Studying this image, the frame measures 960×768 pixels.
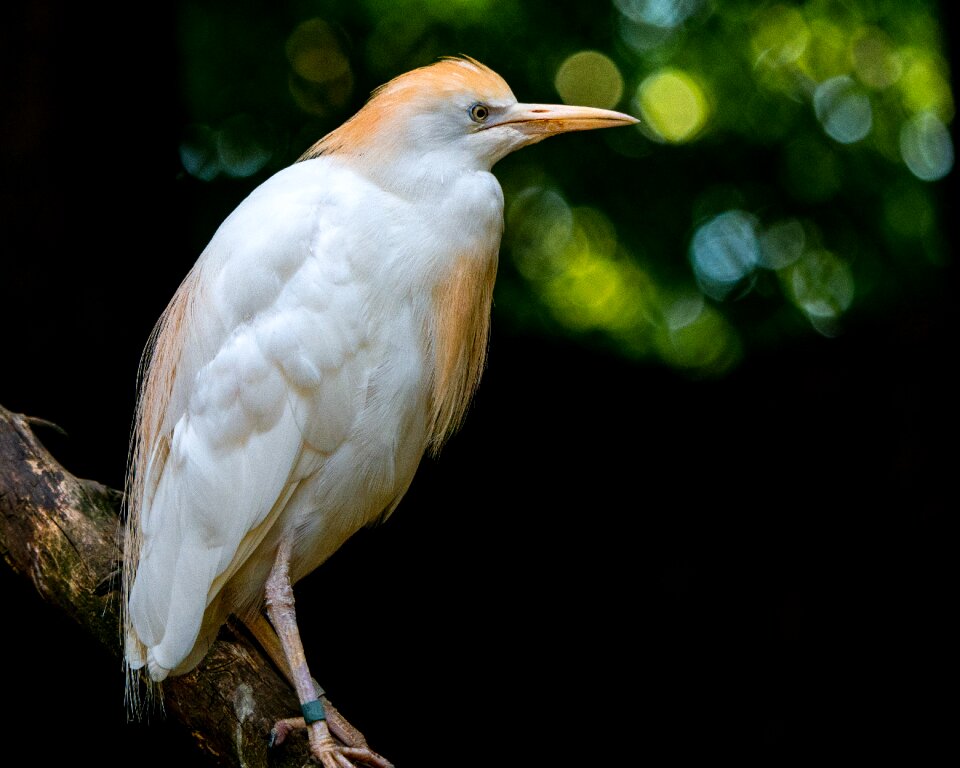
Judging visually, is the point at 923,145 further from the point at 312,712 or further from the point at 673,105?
the point at 312,712

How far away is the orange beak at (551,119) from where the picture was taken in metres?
1.85

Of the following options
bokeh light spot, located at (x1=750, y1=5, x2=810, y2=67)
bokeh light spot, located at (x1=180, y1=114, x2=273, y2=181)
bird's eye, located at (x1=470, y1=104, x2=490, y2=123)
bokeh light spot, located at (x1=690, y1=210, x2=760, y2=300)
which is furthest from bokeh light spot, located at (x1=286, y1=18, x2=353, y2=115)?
bird's eye, located at (x1=470, y1=104, x2=490, y2=123)

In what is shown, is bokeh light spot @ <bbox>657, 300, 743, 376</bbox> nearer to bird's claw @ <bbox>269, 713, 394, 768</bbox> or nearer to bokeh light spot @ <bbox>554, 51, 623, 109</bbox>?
bokeh light spot @ <bbox>554, 51, 623, 109</bbox>

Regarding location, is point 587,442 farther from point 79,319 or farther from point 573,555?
point 79,319

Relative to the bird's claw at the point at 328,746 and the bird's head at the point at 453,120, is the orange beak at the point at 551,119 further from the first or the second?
the bird's claw at the point at 328,746

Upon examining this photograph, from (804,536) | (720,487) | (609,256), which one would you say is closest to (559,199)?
(609,256)

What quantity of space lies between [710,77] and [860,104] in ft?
1.79

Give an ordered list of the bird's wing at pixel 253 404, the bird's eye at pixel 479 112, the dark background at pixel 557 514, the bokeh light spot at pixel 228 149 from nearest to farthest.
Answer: the bird's wing at pixel 253 404, the bird's eye at pixel 479 112, the dark background at pixel 557 514, the bokeh light spot at pixel 228 149

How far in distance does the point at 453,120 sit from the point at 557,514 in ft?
6.00

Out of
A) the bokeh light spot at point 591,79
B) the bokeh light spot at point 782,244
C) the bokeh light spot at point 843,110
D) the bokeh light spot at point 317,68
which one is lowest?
the bokeh light spot at point 782,244

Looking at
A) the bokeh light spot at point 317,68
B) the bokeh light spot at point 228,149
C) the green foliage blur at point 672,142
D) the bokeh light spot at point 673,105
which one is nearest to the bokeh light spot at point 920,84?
the green foliage blur at point 672,142

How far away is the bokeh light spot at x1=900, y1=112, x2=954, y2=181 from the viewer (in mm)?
3436

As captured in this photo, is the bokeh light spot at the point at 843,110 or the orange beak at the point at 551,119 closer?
the orange beak at the point at 551,119

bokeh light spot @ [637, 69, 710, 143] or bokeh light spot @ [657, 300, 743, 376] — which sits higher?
bokeh light spot @ [637, 69, 710, 143]
